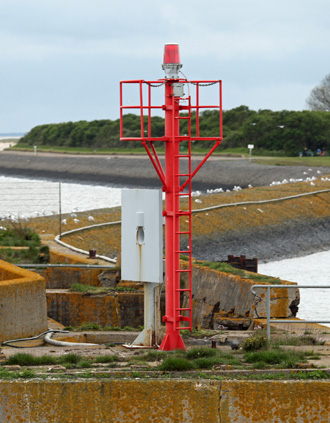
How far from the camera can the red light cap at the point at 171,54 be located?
10211 mm

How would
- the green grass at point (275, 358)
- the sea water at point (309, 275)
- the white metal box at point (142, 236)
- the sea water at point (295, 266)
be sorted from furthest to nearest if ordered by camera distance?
the sea water at point (295, 266), the sea water at point (309, 275), the white metal box at point (142, 236), the green grass at point (275, 358)

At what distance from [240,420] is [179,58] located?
166 inches

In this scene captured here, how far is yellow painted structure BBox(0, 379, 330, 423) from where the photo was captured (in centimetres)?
770

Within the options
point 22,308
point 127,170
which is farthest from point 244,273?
point 127,170

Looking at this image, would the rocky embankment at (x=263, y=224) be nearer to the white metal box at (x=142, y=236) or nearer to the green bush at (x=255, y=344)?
the white metal box at (x=142, y=236)

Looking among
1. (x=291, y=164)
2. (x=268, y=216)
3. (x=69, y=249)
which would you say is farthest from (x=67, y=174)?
(x=69, y=249)

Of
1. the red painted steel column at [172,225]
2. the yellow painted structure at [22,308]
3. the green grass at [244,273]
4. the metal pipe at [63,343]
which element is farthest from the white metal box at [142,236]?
the green grass at [244,273]

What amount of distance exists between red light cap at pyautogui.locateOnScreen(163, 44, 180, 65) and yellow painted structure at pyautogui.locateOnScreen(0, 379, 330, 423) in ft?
12.8

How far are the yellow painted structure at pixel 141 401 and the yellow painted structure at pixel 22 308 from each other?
9.15 feet

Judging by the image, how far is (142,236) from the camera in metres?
10.1

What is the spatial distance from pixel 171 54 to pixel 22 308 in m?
3.29

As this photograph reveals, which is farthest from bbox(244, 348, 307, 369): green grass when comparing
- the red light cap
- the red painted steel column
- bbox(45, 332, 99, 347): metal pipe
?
the red light cap

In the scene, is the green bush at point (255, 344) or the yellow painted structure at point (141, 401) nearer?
the yellow painted structure at point (141, 401)

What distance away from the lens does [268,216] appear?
37531mm
